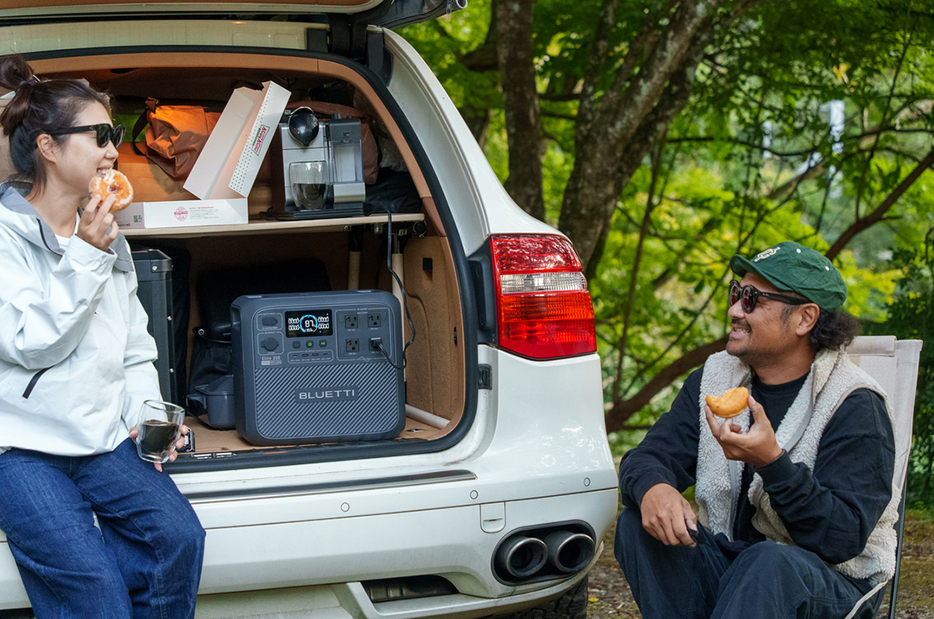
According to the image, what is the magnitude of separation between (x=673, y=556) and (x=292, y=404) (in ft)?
3.67

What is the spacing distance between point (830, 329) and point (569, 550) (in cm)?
89

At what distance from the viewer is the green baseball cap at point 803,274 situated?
7.99ft

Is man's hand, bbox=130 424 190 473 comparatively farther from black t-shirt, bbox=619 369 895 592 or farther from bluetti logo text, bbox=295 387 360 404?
black t-shirt, bbox=619 369 895 592

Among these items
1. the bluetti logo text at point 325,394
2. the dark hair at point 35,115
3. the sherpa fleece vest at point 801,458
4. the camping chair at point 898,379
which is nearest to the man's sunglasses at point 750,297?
the sherpa fleece vest at point 801,458

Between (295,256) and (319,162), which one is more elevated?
(319,162)

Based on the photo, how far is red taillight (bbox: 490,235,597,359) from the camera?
241 cm

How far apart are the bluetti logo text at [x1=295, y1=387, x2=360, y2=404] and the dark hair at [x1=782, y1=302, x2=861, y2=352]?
1.22 m

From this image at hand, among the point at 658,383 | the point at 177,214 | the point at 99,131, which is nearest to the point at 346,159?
the point at 177,214

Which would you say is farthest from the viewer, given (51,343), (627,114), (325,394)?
(627,114)

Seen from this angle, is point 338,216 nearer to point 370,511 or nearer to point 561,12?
point 370,511

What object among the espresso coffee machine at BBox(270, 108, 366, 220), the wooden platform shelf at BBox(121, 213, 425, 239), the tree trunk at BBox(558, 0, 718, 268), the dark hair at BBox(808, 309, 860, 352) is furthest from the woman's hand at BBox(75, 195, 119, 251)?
the tree trunk at BBox(558, 0, 718, 268)

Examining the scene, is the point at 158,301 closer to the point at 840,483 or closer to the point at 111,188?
the point at 111,188

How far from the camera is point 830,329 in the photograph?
2.42 metres

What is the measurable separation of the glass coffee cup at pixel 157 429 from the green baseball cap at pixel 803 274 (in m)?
1.53
